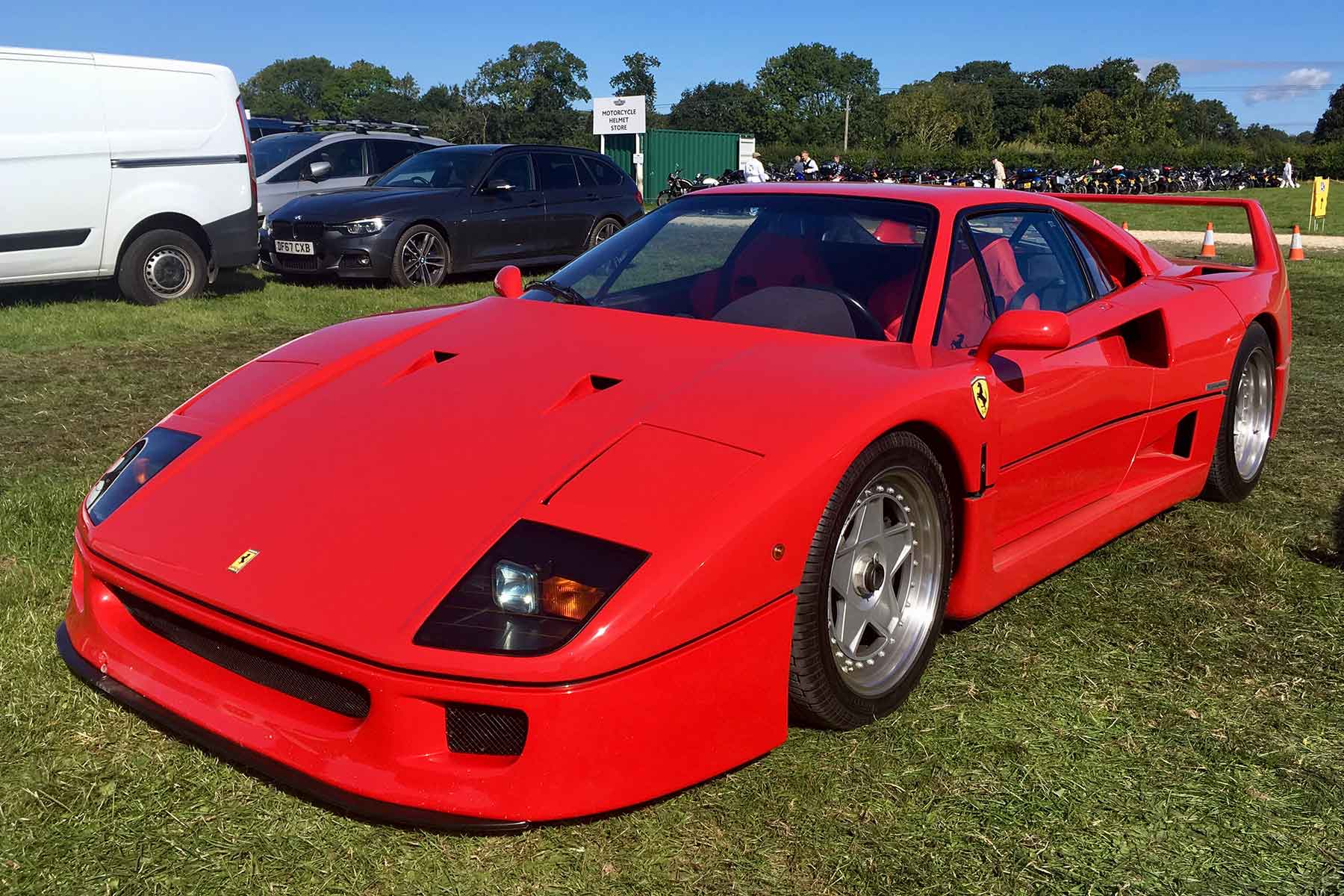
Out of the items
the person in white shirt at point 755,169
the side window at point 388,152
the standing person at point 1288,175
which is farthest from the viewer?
the standing person at point 1288,175

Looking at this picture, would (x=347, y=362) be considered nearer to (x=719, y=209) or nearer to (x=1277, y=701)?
(x=719, y=209)

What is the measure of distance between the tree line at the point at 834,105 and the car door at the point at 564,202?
63.4 m

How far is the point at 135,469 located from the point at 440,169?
9.03m

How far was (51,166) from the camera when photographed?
8.36 m

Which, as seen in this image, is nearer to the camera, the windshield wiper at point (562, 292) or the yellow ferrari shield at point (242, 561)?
the yellow ferrari shield at point (242, 561)

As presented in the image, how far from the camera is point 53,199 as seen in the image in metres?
8.45

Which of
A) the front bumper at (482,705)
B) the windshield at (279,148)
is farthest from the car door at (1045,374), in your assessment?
the windshield at (279,148)

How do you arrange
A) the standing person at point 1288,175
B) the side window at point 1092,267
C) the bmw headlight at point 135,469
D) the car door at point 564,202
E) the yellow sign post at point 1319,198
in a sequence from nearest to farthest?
the bmw headlight at point 135,469, the side window at point 1092,267, the car door at point 564,202, the yellow sign post at point 1319,198, the standing person at point 1288,175

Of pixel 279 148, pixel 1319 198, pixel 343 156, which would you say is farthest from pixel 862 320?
pixel 1319 198

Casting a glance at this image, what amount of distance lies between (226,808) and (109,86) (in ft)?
26.5

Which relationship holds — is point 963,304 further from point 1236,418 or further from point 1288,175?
point 1288,175

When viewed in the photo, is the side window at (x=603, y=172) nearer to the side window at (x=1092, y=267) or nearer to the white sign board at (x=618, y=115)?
the side window at (x=1092, y=267)

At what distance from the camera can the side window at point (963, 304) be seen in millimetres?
2941

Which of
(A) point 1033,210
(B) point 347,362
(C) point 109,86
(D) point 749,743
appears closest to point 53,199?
(C) point 109,86
